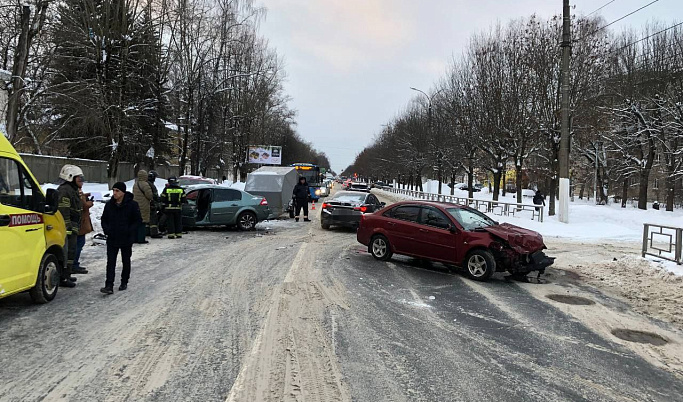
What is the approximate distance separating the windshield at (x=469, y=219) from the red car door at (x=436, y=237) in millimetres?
230

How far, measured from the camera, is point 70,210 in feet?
24.0

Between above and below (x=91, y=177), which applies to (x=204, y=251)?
below

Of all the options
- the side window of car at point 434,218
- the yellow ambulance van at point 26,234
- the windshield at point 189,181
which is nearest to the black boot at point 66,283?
the yellow ambulance van at point 26,234

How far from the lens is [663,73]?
96.1 feet

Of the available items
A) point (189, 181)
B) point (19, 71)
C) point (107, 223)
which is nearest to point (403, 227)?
point (107, 223)

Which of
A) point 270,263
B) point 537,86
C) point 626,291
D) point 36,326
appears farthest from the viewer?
point 537,86

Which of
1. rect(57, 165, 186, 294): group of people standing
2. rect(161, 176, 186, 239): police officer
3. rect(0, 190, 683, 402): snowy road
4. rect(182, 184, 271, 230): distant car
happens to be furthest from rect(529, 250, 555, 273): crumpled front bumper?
rect(182, 184, 271, 230): distant car

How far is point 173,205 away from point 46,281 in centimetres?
705

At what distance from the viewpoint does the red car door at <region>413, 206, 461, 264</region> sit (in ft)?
30.2

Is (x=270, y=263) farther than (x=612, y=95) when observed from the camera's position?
No

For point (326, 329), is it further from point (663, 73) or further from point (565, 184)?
point (663, 73)

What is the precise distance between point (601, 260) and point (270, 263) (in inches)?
317

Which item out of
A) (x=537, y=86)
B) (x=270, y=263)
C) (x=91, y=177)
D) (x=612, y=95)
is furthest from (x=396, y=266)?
(x=612, y=95)

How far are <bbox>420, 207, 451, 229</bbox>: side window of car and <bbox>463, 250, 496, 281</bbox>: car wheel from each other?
85cm
